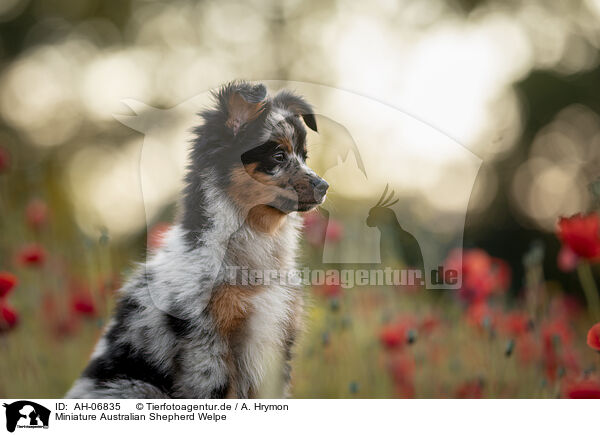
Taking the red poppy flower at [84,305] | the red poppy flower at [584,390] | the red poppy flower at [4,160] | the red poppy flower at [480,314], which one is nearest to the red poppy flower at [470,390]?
the red poppy flower at [480,314]

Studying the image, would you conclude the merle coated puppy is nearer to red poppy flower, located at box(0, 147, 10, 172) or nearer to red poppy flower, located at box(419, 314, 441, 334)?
red poppy flower, located at box(419, 314, 441, 334)

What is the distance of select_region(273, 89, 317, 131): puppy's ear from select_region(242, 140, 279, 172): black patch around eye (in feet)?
0.77

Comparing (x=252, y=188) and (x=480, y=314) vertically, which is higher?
(x=252, y=188)

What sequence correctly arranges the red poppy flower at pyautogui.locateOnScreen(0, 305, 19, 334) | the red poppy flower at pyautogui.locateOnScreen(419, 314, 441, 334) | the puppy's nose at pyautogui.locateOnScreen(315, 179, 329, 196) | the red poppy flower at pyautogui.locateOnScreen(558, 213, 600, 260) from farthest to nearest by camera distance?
the red poppy flower at pyautogui.locateOnScreen(419, 314, 441, 334), the red poppy flower at pyautogui.locateOnScreen(0, 305, 19, 334), the red poppy flower at pyautogui.locateOnScreen(558, 213, 600, 260), the puppy's nose at pyautogui.locateOnScreen(315, 179, 329, 196)

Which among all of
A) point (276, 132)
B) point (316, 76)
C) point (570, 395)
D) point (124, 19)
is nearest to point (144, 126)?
point (276, 132)

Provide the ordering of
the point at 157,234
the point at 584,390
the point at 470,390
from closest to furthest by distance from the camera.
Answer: the point at 584,390, the point at 157,234, the point at 470,390

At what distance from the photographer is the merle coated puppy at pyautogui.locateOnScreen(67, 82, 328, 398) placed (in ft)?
8.02

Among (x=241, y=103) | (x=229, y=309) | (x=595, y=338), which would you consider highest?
(x=241, y=103)

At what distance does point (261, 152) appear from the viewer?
2.43m

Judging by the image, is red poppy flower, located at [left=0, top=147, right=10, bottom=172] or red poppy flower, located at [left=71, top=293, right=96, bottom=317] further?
red poppy flower, located at [left=0, top=147, right=10, bottom=172]
